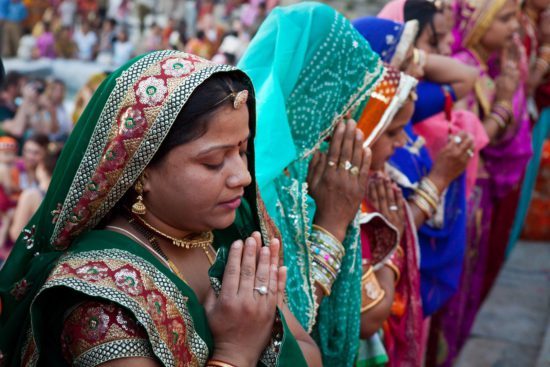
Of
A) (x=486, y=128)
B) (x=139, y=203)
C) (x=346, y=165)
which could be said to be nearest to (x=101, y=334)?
(x=139, y=203)

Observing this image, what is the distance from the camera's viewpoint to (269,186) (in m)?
2.35

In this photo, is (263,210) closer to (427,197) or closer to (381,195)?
(381,195)

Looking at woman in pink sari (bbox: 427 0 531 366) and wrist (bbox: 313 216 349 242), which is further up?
wrist (bbox: 313 216 349 242)

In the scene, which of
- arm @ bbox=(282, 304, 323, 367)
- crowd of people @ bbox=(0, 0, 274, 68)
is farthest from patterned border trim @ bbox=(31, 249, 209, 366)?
crowd of people @ bbox=(0, 0, 274, 68)

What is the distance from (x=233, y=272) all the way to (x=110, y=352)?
0.33 meters

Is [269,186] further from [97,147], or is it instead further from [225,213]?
[97,147]

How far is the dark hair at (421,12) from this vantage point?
3.76 m

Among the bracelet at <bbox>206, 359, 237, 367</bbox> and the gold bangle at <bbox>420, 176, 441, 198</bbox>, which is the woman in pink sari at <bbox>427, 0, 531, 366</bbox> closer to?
the gold bangle at <bbox>420, 176, 441, 198</bbox>

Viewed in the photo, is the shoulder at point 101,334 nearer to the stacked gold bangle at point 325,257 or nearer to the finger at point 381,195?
the stacked gold bangle at point 325,257

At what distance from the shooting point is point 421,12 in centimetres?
378


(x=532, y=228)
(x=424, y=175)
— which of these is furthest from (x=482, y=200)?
(x=532, y=228)

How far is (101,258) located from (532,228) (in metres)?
7.24

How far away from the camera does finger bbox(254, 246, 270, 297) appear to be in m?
1.71

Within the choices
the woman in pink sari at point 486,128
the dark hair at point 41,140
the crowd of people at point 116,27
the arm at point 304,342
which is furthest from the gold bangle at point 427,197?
the crowd of people at point 116,27
